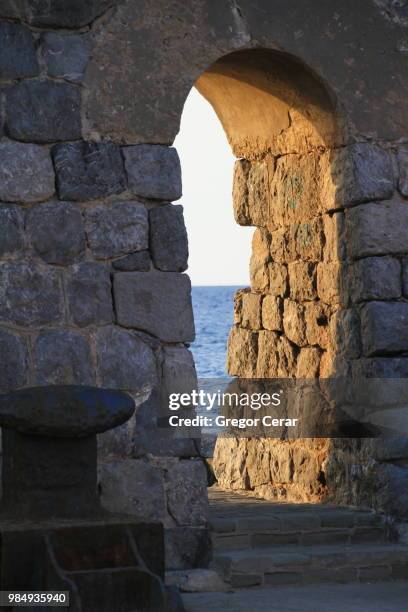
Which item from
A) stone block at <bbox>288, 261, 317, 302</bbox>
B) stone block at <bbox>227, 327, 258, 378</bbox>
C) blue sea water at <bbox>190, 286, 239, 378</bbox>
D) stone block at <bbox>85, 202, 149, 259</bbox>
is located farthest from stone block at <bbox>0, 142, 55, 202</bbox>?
blue sea water at <bbox>190, 286, 239, 378</bbox>

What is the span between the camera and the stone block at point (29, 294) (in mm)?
6398

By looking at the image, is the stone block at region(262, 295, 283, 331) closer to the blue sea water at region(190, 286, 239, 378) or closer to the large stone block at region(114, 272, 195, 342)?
the large stone block at region(114, 272, 195, 342)

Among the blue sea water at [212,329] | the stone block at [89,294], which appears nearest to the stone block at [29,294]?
the stone block at [89,294]

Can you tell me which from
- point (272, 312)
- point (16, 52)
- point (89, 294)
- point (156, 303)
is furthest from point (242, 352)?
point (16, 52)

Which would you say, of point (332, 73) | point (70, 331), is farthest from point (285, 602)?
point (332, 73)

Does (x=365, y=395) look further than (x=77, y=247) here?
Yes

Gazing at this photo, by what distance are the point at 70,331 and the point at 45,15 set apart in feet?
5.15

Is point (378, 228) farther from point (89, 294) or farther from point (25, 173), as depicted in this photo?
point (25, 173)

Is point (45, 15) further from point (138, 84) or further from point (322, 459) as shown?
point (322, 459)

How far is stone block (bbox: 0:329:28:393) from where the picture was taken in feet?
20.8

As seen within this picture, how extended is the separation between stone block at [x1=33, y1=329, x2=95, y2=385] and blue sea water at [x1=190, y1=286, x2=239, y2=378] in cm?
2777

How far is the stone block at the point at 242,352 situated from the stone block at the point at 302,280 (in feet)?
2.02

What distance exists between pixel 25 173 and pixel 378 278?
6.76 feet

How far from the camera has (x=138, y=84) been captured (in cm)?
677
